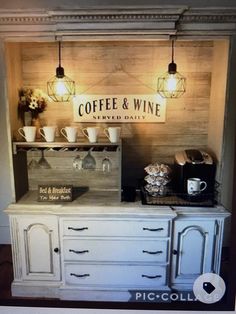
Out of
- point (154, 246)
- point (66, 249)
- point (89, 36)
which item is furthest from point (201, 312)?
point (89, 36)

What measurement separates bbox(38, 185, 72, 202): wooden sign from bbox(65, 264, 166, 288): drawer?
32 centimetres

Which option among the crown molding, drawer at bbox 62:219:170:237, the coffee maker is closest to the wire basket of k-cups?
the coffee maker

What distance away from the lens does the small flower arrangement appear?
148cm

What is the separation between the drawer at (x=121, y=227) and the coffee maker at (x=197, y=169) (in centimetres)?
24

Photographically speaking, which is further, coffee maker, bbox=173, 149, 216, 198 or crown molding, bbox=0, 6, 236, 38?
coffee maker, bbox=173, 149, 216, 198

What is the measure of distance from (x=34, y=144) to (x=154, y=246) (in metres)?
0.75

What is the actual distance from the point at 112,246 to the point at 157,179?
0.39 m

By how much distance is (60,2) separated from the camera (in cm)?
118

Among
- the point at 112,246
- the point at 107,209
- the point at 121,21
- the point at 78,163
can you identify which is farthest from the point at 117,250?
the point at 121,21

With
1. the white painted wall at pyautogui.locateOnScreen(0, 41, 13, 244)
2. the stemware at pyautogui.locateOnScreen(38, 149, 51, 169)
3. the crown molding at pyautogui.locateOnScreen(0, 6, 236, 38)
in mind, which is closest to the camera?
the crown molding at pyautogui.locateOnScreen(0, 6, 236, 38)

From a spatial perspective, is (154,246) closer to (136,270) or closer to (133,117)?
(136,270)

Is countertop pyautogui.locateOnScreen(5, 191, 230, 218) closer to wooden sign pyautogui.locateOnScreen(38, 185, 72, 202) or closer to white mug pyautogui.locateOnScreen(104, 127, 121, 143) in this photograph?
wooden sign pyautogui.locateOnScreen(38, 185, 72, 202)

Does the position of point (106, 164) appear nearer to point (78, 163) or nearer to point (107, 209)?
point (78, 163)

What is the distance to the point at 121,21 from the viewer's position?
120cm
